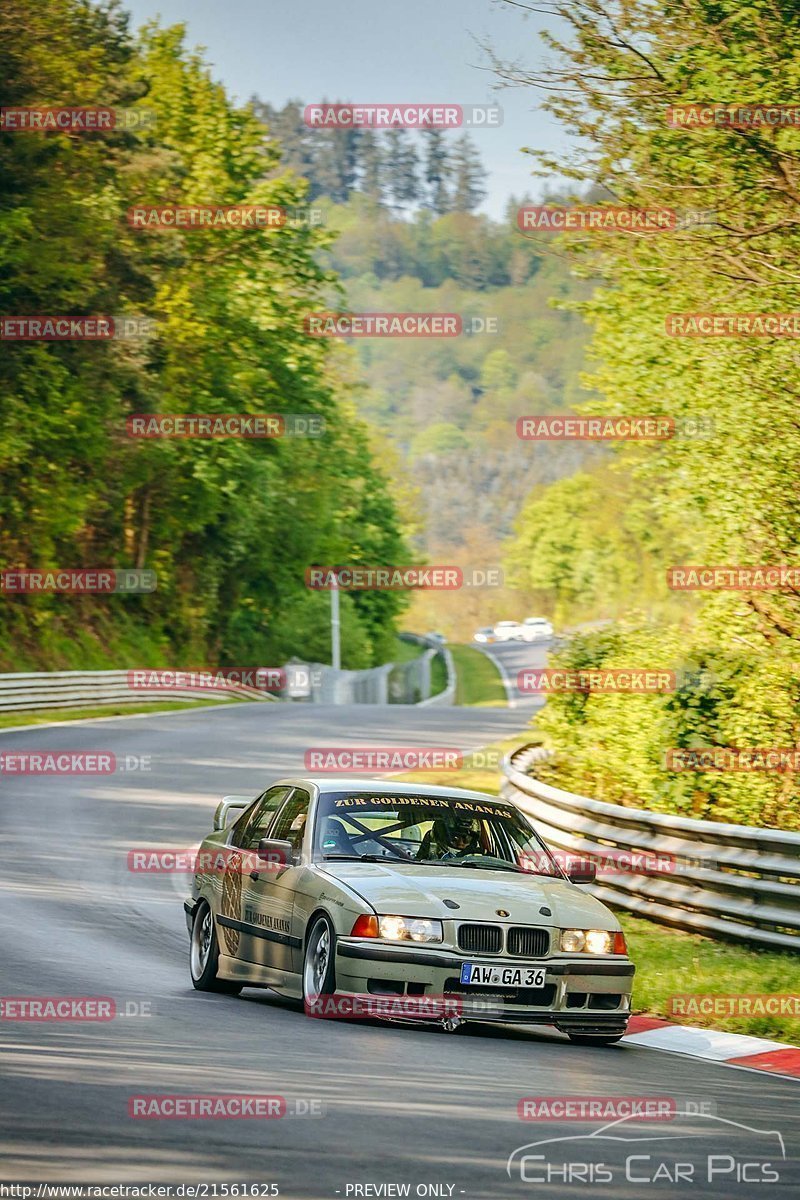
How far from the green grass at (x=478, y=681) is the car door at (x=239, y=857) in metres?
70.7

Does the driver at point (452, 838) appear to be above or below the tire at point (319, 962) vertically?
above

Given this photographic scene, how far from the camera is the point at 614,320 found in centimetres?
3123

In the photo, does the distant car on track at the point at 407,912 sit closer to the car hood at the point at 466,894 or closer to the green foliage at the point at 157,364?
the car hood at the point at 466,894

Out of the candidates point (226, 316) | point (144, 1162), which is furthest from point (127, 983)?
point (226, 316)

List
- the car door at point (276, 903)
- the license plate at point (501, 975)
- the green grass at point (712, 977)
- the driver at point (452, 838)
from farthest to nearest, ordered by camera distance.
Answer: the driver at point (452, 838)
the green grass at point (712, 977)
the car door at point (276, 903)
the license plate at point (501, 975)

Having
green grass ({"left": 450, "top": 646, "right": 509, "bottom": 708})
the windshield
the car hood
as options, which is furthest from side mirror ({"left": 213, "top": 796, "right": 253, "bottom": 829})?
green grass ({"left": 450, "top": 646, "right": 509, "bottom": 708})

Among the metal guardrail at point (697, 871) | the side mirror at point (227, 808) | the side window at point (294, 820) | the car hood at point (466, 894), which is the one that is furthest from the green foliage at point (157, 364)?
the car hood at point (466, 894)

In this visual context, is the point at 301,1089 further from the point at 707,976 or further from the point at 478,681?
the point at 478,681

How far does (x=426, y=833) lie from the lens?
35.5 feet

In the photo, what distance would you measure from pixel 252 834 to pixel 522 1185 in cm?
603

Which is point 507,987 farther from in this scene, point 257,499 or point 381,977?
point 257,499

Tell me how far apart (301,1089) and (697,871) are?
6.60 metres

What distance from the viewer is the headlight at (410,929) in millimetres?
9469

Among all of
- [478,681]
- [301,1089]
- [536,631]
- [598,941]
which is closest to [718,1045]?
[598,941]
